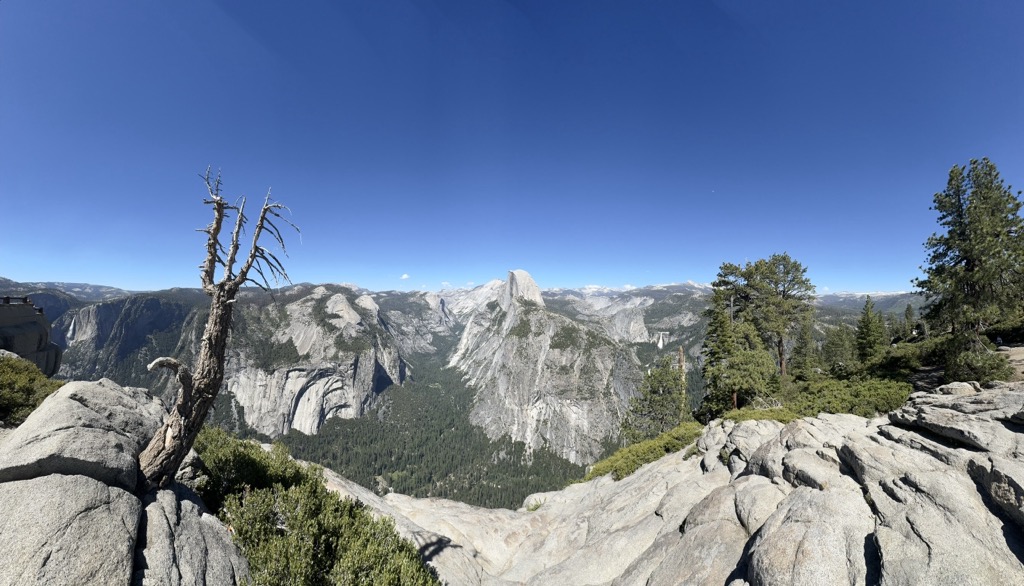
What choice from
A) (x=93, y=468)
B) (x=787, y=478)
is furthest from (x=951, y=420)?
(x=93, y=468)

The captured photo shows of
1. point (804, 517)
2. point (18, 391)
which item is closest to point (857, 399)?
point (804, 517)

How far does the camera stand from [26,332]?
30781mm

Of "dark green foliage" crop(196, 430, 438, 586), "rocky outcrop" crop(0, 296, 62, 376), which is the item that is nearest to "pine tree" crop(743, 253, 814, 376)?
"dark green foliage" crop(196, 430, 438, 586)

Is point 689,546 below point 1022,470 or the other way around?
below

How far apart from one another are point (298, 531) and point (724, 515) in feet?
53.1

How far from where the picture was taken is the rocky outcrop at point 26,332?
2936 cm

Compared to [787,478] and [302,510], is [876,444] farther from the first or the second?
[302,510]

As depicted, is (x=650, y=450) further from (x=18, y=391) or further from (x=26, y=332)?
(x=26, y=332)

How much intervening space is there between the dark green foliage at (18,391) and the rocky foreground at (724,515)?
192 inches

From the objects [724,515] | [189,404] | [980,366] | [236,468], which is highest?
[980,366]

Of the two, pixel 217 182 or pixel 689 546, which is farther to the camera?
pixel 689 546

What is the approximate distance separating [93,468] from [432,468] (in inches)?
7980

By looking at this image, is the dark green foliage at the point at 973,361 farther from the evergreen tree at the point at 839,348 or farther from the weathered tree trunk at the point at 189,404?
the evergreen tree at the point at 839,348

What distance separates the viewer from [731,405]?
34375 mm
